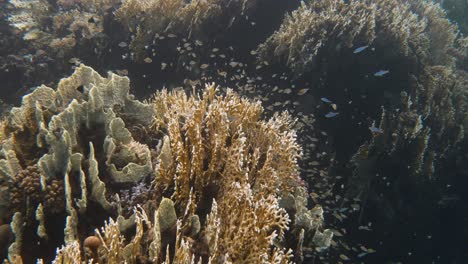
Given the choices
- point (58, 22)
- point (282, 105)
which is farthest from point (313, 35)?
point (58, 22)

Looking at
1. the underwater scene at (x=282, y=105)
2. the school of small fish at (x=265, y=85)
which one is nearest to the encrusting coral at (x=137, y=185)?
the underwater scene at (x=282, y=105)

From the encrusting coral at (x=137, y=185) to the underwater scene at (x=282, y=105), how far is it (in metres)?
0.03

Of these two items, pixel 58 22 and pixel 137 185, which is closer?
pixel 137 185

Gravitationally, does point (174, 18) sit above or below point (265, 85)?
above

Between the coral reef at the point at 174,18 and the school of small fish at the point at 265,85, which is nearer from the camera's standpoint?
the school of small fish at the point at 265,85

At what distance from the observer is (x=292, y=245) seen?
352cm

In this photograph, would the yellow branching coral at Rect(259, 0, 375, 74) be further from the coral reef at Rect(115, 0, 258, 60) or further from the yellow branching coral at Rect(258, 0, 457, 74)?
the coral reef at Rect(115, 0, 258, 60)

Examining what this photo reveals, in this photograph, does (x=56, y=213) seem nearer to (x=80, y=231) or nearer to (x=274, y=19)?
(x=80, y=231)

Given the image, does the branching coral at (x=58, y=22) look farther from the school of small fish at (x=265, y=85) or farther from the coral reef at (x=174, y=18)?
the school of small fish at (x=265, y=85)

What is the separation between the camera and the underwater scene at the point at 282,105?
336cm

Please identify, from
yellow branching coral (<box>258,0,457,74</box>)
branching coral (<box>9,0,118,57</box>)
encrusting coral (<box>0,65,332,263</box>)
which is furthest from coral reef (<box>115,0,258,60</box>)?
encrusting coral (<box>0,65,332,263</box>)

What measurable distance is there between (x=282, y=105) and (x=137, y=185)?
4142 millimetres

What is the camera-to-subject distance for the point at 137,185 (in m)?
3.03

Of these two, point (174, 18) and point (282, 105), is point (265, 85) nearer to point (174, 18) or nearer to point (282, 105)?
point (282, 105)
